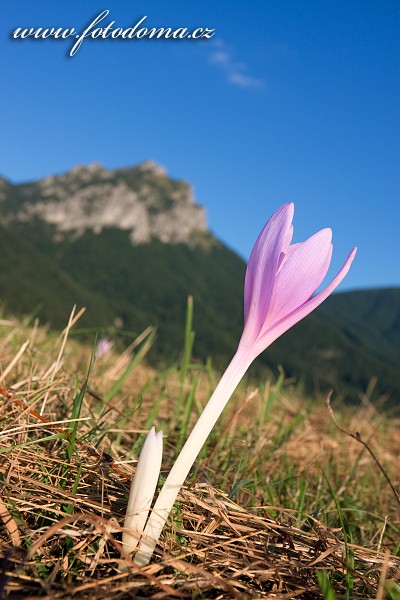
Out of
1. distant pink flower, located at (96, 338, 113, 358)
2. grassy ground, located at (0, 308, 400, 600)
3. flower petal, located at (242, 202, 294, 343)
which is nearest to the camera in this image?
grassy ground, located at (0, 308, 400, 600)

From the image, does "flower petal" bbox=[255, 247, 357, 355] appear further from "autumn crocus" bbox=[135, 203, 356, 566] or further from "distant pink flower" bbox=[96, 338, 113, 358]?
"distant pink flower" bbox=[96, 338, 113, 358]

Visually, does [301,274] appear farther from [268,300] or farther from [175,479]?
[175,479]

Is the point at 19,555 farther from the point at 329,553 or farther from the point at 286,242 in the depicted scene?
the point at 286,242

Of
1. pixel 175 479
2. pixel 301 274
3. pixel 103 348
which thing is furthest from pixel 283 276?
pixel 103 348

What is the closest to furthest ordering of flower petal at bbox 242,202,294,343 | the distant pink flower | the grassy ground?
the grassy ground < flower petal at bbox 242,202,294,343 < the distant pink flower

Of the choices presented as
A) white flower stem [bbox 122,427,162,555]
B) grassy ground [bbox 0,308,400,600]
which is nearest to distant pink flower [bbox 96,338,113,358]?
grassy ground [bbox 0,308,400,600]

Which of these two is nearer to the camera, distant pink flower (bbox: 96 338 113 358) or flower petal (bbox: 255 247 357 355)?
flower petal (bbox: 255 247 357 355)

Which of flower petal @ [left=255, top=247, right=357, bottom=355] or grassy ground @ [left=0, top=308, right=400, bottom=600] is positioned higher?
flower petal @ [left=255, top=247, right=357, bottom=355]
